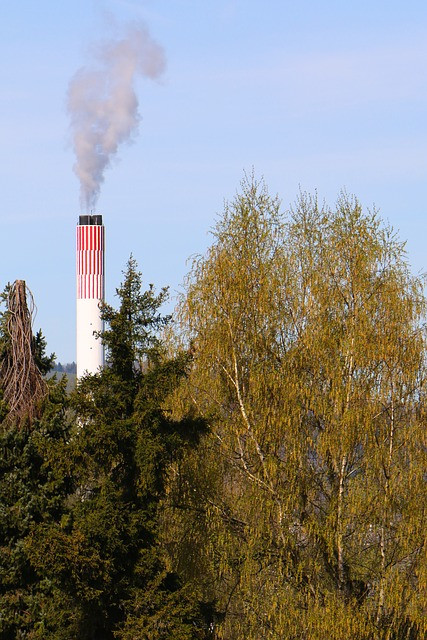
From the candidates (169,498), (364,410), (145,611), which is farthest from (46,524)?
(364,410)

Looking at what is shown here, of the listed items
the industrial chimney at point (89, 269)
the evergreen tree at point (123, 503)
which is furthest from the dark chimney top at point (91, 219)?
the evergreen tree at point (123, 503)

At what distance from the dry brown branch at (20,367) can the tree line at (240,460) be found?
9 cm

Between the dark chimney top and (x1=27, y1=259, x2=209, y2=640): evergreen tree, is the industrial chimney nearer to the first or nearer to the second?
the dark chimney top

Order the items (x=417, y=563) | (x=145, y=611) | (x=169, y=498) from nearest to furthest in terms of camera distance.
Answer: (x=145, y=611)
(x=417, y=563)
(x=169, y=498)

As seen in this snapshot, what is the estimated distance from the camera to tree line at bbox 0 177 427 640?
80.9ft

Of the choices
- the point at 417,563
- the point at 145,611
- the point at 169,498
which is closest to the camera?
the point at 145,611

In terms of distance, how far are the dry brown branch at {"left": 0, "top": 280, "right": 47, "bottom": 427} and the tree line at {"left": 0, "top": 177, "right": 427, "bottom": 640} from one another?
9cm

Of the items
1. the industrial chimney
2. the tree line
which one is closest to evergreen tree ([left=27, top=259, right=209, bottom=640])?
the tree line

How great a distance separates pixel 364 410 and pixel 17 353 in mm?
7617

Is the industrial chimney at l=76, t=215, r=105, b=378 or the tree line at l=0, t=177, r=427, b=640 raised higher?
the industrial chimney at l=76, t=215, r=105, b=378

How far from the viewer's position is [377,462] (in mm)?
26656

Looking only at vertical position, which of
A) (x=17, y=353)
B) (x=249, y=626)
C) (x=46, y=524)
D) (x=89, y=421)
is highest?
(x=17, y=353)

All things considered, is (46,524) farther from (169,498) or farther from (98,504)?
(169,498)

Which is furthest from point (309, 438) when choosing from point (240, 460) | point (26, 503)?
point (26, 503)
